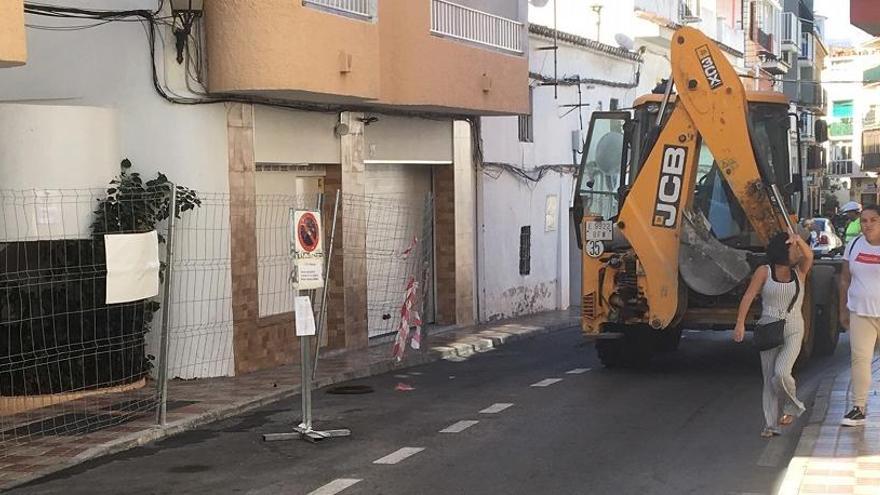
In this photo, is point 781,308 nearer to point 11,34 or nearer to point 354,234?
point 11,34

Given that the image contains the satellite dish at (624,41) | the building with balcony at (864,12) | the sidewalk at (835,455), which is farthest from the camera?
the satellite dish at (624,41)

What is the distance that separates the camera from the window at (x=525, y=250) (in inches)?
925

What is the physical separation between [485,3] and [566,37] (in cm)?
318

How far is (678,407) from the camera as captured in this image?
11883mm

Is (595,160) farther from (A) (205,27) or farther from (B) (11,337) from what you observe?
(B) (11,337)

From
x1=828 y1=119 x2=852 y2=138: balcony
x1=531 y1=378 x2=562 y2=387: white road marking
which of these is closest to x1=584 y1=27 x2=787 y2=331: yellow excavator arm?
x1=531 y1=378 x2=562 y2=387: white road marking

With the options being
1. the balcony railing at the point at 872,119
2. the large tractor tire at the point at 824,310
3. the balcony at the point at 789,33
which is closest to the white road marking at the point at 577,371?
the large tractor tire at the point at 824,310

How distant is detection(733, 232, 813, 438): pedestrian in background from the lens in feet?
32.5

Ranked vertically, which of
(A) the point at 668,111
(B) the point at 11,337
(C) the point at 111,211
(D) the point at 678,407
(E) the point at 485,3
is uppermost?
(E) the point at 485,3

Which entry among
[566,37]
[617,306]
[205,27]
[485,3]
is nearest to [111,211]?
[205,27]

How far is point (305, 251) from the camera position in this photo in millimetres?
10688

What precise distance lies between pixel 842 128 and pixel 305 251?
8591cm

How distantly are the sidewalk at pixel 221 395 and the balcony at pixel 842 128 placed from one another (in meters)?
75.1

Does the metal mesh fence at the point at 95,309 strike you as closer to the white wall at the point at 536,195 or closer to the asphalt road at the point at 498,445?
the asphalt road at the point at 498,445
